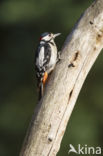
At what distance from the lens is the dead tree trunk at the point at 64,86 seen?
20.5 ft

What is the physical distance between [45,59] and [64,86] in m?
0.93

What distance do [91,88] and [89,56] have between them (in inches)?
316

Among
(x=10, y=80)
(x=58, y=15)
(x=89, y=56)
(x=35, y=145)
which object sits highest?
(x=58, y=15)

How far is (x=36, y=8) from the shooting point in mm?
15578

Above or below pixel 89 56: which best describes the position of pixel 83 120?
above

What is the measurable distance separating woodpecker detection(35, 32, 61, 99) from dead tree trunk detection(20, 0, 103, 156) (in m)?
Result: 0.21

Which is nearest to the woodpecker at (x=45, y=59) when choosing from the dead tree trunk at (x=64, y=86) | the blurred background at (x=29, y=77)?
the dead tree trunk at (x=64, y=86)

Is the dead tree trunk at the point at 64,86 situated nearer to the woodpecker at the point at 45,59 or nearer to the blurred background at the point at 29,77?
the woodpecker at the point at 45,59

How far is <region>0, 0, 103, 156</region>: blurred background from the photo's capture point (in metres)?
14.2

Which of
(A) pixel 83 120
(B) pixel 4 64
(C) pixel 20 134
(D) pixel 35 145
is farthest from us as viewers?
(B) pixel 4 64

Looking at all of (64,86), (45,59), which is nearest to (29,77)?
(45,59)

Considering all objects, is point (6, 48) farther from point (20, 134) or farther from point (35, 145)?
point (35, 145)

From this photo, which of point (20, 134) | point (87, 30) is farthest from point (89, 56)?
point (20, 134)

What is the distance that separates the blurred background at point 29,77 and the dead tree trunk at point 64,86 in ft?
23.0
